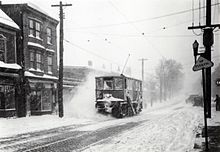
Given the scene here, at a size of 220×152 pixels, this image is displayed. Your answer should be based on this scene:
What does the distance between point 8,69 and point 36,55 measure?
5171mm

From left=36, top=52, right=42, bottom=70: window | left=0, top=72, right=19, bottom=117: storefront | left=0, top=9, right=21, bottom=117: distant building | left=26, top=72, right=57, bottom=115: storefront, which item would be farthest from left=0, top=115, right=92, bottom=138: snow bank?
left=36, top=52, right=42, bottom=70: window

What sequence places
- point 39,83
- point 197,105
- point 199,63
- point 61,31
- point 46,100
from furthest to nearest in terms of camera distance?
1. point 197,105
2. point 46,100
3. point 39,83
4. point 61,31
5. point 199,63

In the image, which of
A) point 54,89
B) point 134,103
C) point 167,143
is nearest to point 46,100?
point 54,89

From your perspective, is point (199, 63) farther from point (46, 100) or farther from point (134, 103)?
point (46, 100)

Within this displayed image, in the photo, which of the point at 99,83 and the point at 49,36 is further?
the point at 49,36

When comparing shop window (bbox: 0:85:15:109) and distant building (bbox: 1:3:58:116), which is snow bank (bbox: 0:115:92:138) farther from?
distant building (bbox: 1:3:58:116)

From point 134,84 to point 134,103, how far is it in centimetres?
181

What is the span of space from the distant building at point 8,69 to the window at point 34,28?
230cm

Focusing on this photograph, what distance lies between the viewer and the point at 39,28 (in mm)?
32062

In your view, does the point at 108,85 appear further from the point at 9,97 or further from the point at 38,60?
the point at 9,97

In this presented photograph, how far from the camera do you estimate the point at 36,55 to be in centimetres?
3111

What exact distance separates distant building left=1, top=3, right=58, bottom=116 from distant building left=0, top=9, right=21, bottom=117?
84 cm

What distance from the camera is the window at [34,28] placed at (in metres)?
30.4

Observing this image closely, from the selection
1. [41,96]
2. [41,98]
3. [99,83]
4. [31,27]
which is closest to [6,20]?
[31,27]
